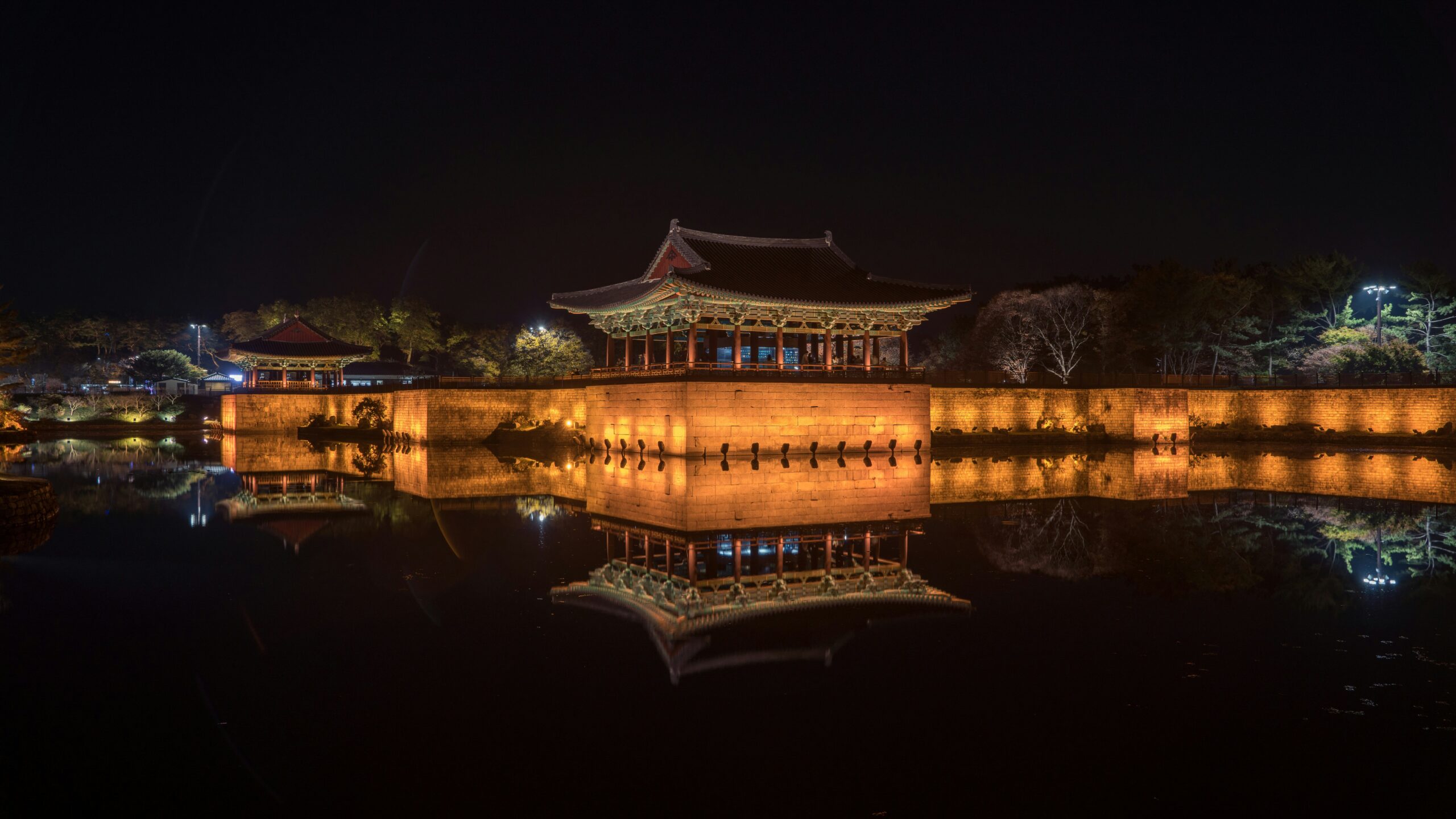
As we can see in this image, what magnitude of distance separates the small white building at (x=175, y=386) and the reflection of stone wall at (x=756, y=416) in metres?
47.2

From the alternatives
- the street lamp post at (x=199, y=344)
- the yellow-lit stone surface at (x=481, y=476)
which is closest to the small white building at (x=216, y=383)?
the street lamp post at (x=199, y=344)

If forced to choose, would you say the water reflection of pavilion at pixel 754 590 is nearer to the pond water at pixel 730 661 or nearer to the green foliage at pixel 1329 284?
the pond water at pixel 730 661

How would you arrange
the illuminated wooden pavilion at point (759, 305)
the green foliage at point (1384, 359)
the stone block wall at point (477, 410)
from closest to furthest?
the illuminated wooden pavilion at point (759, 305), the stone block wall at point (477, 410), the green foliage at point (1384, 359)

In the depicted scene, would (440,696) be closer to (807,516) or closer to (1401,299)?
(807,516)

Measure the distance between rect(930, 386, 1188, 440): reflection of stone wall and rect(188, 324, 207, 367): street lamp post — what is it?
6583 cm

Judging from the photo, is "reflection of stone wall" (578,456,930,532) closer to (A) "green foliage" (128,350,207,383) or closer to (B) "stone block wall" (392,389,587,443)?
(B) "stone block wall" (392,389,587,443)

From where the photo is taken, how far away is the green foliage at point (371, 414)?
43878mm

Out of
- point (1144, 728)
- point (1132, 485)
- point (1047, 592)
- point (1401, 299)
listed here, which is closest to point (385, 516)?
point (1047, 592)

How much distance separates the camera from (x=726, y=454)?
2903 cm

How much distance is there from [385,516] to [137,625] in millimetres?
7842

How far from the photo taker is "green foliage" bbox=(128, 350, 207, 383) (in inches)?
2511

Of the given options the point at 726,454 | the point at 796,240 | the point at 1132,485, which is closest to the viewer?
the point at 1132,485

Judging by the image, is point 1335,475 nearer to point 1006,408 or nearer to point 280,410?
point 1006,408

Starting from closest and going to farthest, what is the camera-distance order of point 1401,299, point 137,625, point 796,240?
point 137,625 < point 796,240 < point 1401,299
